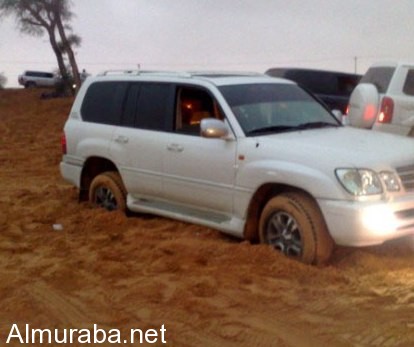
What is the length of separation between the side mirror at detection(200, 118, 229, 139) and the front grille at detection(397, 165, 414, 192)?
67.4 inches

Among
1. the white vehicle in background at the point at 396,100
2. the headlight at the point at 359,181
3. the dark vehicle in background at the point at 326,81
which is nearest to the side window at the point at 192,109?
the headlight at the point at 359,181

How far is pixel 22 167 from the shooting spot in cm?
1712

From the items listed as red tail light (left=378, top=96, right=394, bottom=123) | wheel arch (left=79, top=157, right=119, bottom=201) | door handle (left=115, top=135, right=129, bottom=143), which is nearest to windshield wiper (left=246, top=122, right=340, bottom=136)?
door handle (left=115, top=135, right=129, bottom=143)

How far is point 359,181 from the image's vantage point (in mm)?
6816

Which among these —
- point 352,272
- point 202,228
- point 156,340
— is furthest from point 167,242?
point 156,340

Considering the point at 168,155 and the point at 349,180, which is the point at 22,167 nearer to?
the point at 168,155

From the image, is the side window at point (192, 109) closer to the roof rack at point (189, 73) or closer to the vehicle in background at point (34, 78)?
the roof rack at point (189, 73)

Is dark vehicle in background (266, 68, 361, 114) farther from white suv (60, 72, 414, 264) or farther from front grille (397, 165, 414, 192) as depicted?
front grille (397, 165, 414, 192)

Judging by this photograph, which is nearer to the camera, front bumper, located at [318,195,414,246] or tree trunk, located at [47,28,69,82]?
front bumper, located at [318,195,414,246]

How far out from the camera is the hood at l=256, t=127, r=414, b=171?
6.94m

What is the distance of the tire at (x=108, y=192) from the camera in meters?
9.56

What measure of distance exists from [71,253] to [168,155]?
148cm

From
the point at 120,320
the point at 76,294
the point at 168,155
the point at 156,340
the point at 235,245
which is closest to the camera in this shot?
the point at 156,340

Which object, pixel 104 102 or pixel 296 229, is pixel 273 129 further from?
pixel 104 102
